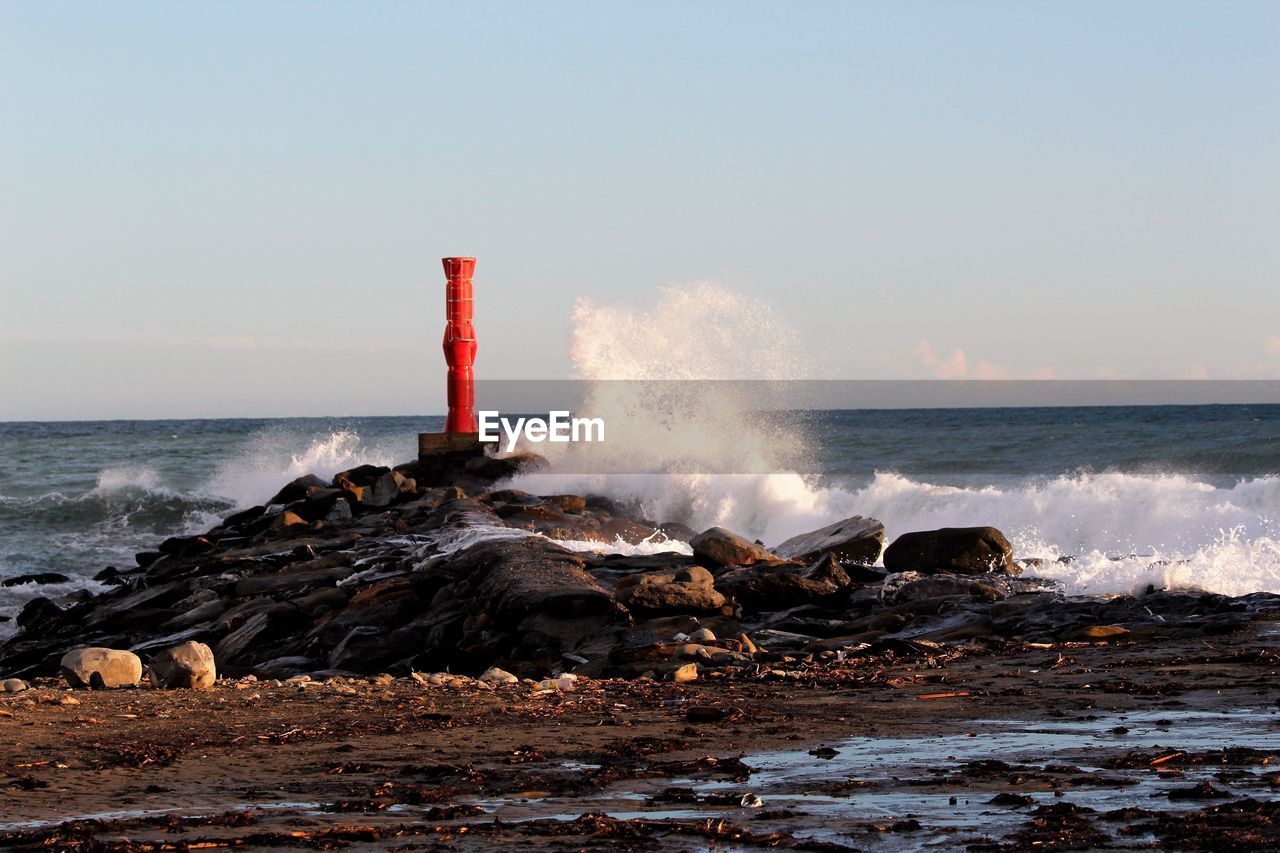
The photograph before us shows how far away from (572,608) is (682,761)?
4957mm

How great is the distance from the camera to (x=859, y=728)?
22.0ft

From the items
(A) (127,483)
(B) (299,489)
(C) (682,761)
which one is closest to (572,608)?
(C) (682,761)

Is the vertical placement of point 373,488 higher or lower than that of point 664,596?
higher

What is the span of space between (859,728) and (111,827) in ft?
11.2

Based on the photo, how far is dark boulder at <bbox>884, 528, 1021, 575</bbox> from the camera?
13.7 m

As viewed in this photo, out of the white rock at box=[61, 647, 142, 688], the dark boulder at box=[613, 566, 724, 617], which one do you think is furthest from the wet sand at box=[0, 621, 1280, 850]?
the dark boulder at box=[613, 566, 724, 617]

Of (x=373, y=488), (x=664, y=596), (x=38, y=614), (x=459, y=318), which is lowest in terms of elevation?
(x=38, y=614)

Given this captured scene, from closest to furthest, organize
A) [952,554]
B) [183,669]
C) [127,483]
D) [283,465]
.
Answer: [183,669]
[952,554]
[283,465]
[127,483]

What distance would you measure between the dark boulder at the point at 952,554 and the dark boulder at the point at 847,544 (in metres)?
0.83

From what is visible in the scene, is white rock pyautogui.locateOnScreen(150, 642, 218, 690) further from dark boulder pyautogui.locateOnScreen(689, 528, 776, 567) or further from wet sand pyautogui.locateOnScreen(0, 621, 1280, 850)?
dark boulder pyautogui.locateOnScreen(689, 528, 776, 567)

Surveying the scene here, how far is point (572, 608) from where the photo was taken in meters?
10.8

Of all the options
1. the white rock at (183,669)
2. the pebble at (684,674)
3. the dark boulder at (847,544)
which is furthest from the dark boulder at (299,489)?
the pebble at (684,674)

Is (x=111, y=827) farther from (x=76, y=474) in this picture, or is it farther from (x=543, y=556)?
(x=76, y=474)

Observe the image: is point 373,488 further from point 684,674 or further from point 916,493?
point 684,674
